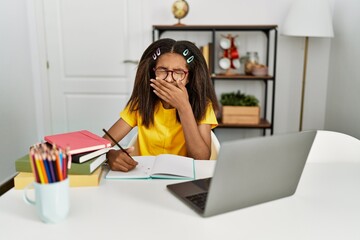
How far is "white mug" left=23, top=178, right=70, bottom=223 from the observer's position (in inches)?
30.7

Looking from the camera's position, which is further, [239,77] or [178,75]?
[239,77]

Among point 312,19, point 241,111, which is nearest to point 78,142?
point 241,111

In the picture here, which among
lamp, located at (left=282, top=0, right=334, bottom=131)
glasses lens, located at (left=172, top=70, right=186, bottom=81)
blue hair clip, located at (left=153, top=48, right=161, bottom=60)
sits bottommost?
glasses lens, located at (left=172, top=70, right=186, bottom=81)

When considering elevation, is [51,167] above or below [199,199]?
above

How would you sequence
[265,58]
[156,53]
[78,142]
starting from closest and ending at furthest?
[78,142]
[156,53]
[265,58]

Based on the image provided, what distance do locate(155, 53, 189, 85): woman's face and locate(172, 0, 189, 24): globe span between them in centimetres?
156

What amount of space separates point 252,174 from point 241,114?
2104 mm

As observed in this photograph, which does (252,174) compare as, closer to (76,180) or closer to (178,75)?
(76,180)

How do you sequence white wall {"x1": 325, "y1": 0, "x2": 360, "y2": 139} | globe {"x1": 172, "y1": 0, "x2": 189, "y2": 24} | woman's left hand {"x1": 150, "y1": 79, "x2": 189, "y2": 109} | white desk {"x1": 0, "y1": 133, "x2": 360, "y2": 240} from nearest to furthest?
white desk {"x1": 0, "y1": 133, "x2": 360, "y2": 240} → woman's left hand {"x1": 150, "y1": 79, "x2": 189, "y2": 109} → white wall {"x1": 325, "y1": 0, "x2": 360, "y2": 139} → globe {"x1": 172, "y1": 0, "x2": 189, "y2": 24}

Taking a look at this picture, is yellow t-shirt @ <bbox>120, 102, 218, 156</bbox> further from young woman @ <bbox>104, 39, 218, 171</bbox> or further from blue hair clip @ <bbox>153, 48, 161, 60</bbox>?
blue hair clip @ <bbox>153, 48, 161, 60</bbox>

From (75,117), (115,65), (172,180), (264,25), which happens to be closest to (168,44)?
(172,180)

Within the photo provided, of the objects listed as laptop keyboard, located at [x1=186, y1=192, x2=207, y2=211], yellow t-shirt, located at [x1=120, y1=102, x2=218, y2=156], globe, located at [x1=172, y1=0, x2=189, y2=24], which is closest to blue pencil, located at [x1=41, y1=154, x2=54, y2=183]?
laptop keyboard, located at [x1=186, y1=192, x2=207, y2=211]

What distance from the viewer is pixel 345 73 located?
2717 millimetres

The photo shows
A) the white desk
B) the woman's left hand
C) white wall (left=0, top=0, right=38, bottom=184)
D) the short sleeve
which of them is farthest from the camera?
white wall (left=0, top=0, right=38, bottom=184)
